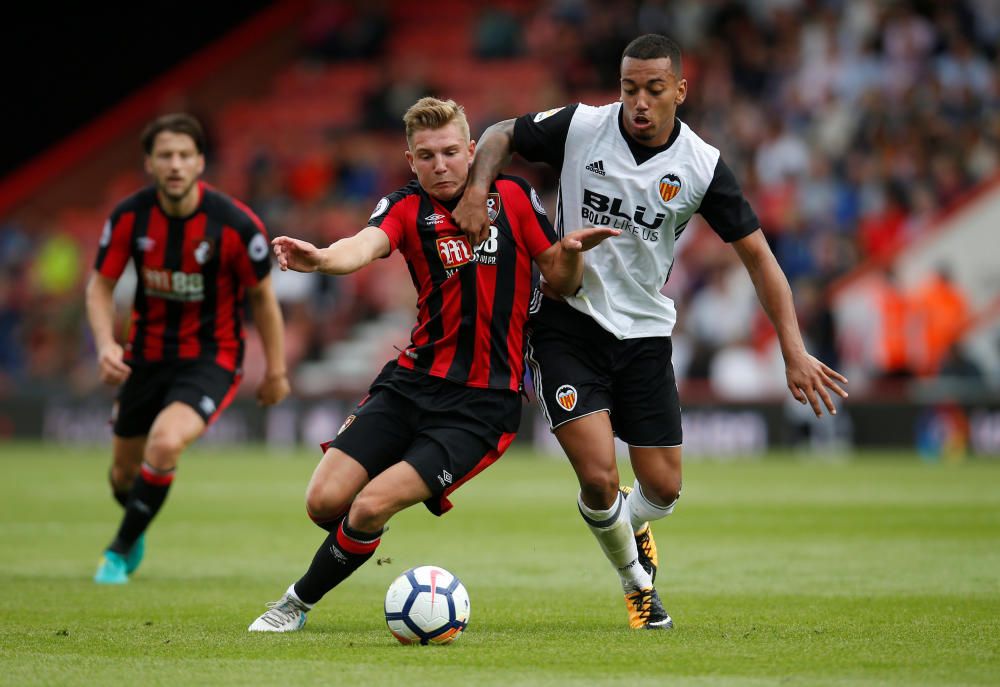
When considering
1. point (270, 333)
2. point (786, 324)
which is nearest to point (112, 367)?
point (270, 333)

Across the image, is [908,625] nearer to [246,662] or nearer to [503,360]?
[503,360]

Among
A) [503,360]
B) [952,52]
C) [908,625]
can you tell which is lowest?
→ [908,625]

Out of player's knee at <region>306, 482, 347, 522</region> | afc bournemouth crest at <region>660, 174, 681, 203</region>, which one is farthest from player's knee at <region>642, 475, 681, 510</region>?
player's knee at <region>306, 482, 347, 522</region>

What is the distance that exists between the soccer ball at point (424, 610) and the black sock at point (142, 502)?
8.96 ft

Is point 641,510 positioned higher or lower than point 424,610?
higher

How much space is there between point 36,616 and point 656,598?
2.96 m

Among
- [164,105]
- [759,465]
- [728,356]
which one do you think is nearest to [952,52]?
[728,356]

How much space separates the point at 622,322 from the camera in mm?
6984


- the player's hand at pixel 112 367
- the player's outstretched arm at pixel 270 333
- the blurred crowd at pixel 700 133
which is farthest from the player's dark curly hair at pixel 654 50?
the blurred crowd at pixel 700 133

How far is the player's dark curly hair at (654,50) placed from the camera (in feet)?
21.8

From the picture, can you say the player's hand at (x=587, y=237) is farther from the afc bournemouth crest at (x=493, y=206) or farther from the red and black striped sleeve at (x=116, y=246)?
the red and black striped sleeve at (x=116, y=246)

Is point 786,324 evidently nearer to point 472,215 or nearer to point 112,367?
point 472,215

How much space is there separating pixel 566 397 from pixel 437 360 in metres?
0.64

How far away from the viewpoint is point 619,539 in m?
6.96
